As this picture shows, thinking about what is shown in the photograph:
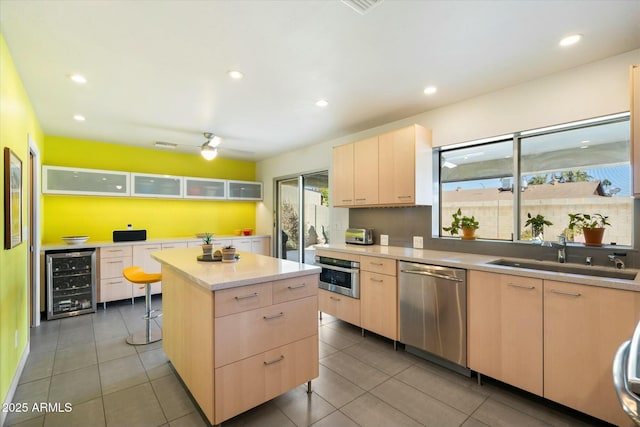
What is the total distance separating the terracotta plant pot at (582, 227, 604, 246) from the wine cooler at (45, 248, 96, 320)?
563 cm

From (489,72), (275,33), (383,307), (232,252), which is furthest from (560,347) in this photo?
(275,33)

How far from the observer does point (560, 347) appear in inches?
74.9

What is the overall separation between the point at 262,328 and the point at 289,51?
1975 mm

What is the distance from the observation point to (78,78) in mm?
2531

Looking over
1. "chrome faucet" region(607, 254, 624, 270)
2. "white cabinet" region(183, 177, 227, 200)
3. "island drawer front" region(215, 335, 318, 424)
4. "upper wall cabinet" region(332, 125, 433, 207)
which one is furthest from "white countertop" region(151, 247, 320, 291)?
"white cabinet" region(183, 177, 227, 200)

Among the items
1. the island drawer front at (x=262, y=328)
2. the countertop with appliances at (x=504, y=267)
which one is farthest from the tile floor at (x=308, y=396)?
the countertop with appliances at (x=504, y=267)

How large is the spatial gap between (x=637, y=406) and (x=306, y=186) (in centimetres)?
490

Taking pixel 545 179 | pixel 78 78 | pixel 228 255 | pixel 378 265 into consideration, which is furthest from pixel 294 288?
pixel 78 78

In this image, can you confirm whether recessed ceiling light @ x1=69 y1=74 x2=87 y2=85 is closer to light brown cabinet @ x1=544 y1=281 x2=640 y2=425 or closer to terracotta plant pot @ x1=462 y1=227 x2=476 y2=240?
terracotta plant pot @ x1=462 y1=227 x2=476 y2=240

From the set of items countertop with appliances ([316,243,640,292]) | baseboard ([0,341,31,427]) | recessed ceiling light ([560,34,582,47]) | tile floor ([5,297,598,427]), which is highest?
recessed ceiling light ([560,34,582,47])

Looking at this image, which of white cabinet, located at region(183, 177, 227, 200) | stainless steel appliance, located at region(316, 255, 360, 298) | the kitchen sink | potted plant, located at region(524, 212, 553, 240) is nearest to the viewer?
the kitchen sink

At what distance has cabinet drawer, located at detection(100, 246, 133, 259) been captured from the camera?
4207 mm

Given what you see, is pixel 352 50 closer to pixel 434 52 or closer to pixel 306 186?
pixel 434 52

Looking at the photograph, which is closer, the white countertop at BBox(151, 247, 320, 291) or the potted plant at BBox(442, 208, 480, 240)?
the white countertop at BBox(151, 247, 320, 291)
